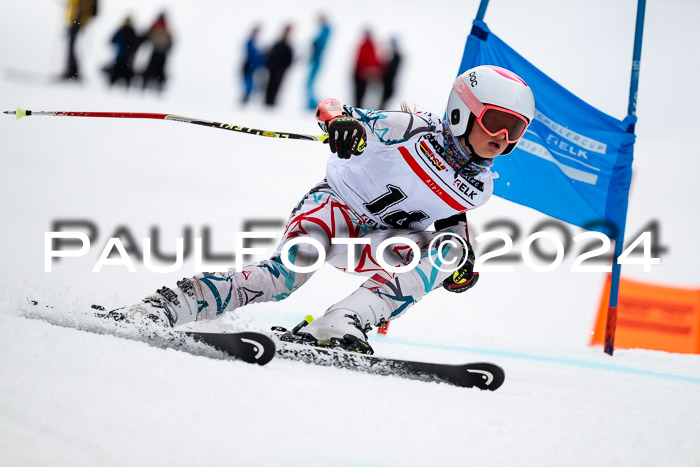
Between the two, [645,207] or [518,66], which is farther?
[645,207]

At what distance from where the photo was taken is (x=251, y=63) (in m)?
13.2

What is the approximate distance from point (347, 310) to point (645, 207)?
36.9 feet

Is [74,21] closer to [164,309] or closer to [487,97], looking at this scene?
[487,97]

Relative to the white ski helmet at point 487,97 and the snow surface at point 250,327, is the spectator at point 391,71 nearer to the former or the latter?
the snow surface at point 250,327

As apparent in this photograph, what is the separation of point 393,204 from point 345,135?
53cm

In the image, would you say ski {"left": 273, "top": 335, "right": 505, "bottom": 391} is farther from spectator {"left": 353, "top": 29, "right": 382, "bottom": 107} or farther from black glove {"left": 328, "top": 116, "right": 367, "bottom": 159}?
spectator {"left": 353, "top": 29, "right": 382, "bottom": 107}

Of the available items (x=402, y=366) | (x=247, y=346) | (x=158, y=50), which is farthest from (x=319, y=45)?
(x=247, y=346)

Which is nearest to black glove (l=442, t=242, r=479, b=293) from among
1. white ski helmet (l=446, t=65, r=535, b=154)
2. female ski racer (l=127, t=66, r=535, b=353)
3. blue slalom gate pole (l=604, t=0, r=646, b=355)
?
female ski racer (l=127, t=66, r=535, b=353)

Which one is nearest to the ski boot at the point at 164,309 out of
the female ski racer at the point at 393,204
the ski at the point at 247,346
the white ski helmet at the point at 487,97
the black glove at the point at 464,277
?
the female ski racer at the point at 393,204

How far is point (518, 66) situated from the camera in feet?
15.2

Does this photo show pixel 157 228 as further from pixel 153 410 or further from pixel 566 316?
pixel 153 410

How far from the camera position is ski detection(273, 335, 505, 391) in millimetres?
2279

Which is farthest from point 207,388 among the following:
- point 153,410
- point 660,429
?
point 660,429

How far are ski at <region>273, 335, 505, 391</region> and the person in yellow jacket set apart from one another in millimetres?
10443
